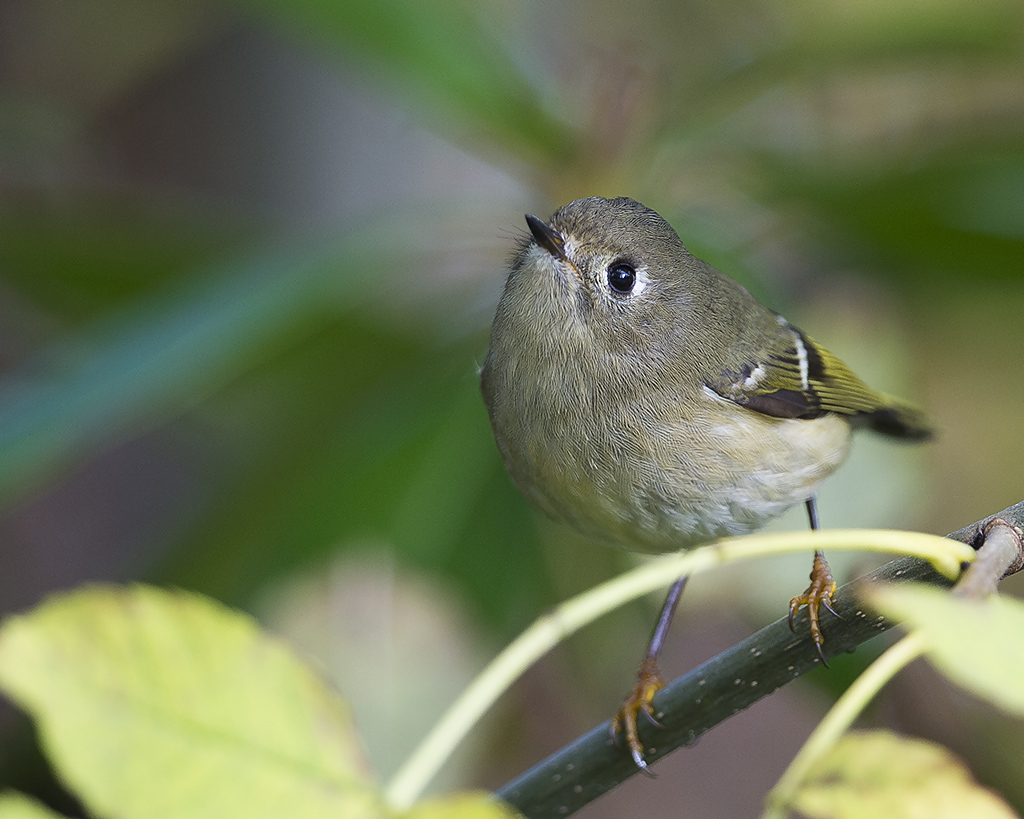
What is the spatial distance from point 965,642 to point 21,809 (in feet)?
1.28

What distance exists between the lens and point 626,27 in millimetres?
3098

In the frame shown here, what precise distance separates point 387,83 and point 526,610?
3.78 feet

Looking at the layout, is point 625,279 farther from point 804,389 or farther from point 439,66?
point 439,66

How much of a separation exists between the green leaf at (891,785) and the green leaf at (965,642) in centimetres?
4

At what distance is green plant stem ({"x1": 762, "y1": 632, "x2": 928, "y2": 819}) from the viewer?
44 centimetres

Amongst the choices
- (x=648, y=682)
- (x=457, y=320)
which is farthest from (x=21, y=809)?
(x=457, y=320)

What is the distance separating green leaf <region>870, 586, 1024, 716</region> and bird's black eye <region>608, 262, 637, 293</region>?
2.84 ft

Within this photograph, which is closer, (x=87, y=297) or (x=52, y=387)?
(x=52, y=387)

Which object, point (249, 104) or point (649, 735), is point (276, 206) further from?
point (649, 735)

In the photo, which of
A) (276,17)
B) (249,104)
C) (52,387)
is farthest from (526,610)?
(249,104)

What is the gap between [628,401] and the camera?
1.27 metres

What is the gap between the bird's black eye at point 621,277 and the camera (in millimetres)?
1265

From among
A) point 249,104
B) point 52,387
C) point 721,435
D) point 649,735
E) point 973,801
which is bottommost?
point 52,387

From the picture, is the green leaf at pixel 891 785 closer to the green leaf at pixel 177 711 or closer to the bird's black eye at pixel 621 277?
the green leaf at pixel 177 711
